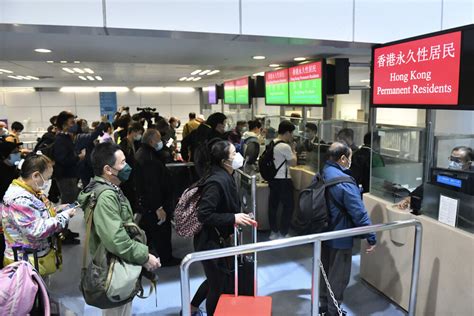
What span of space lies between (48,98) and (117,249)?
12.2 metres

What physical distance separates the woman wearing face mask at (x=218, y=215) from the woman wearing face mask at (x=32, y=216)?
94 cm

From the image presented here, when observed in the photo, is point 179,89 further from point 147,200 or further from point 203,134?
→ point 147,200

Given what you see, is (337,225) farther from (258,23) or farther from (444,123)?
(444,123)

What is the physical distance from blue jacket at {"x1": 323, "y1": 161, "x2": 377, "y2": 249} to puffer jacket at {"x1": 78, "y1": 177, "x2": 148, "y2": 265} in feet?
4.34

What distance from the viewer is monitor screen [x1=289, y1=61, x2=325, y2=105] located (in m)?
4.22

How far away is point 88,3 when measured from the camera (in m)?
2.49

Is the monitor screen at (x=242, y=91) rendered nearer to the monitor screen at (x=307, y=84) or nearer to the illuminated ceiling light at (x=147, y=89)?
the monitor screen at (x=307, y=84)

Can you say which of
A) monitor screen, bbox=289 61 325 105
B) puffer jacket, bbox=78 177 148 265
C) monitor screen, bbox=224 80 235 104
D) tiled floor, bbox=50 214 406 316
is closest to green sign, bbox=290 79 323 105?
monitor screen, bbox=289 61 325 105

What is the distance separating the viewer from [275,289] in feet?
10.5

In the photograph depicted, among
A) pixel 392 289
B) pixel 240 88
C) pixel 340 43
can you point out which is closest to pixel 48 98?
pixel 240 88

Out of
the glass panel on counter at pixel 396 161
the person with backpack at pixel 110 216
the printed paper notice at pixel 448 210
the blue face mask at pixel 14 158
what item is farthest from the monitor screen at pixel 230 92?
the person with backpack at pixel 110 216

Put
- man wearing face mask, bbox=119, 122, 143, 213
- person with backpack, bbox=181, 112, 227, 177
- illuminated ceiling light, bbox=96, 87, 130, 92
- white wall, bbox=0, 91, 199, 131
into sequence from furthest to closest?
illuminated ceiling light, bbox=96, 87, 130, 92, white wall, bbox=0, 91, 199, 131, person with backpack, bbox=181, 112, 227, 177, man wearing face mask, bbox=119, 122, 143, 213

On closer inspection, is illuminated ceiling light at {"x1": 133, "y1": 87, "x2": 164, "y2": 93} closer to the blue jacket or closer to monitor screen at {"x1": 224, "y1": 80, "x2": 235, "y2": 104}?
monitor screen at {"x1": 224, "y1": 80, "x2": 235, "y2": 104}

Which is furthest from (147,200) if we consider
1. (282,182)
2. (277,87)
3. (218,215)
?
(277,87)
